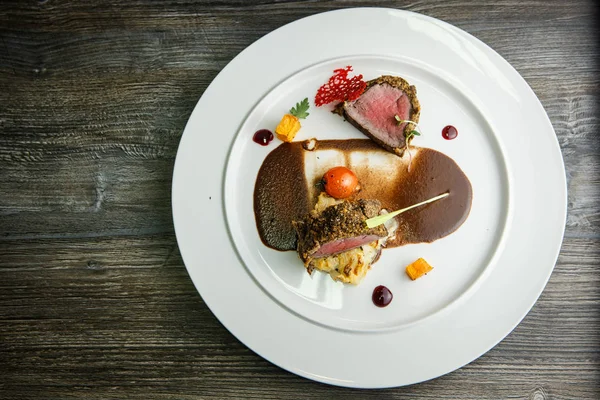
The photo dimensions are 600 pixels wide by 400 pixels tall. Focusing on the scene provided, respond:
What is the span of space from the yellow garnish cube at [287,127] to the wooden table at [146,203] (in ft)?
1.67

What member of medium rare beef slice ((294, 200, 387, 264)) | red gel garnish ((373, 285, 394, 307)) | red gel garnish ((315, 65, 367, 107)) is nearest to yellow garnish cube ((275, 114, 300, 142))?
red gel garnish ((315, 65, 367, 107))

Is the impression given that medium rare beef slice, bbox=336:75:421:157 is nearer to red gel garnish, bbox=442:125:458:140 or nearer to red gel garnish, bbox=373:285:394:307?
red gel garnish, bbox=442:125:458:140

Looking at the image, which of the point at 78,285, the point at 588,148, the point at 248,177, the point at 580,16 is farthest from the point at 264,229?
the point at 580,16

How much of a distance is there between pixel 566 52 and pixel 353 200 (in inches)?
57.8

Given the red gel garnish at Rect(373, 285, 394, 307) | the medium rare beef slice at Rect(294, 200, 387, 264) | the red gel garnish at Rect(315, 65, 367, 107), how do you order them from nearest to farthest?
the medium rare beef slice at Rect(294, 200, 387, 264)
the red gel garnish at Rect(373, 285, 394, 307)
the red gel garnish at Rect(315, 65, 367, 107)

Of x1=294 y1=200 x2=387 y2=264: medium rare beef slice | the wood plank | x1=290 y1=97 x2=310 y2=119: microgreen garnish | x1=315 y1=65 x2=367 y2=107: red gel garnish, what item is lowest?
the wood plank

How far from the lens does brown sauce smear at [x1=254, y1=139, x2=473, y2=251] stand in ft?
9.07

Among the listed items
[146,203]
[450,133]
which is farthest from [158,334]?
[450,133]

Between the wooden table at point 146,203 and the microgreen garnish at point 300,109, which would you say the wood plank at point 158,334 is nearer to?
the wooden table at point 146,203

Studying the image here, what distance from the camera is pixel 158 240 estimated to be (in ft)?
9.31

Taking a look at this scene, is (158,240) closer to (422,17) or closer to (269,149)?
(269,149)

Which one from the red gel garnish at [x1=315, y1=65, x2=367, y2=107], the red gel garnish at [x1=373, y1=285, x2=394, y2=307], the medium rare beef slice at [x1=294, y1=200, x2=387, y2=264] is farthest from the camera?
the red gel garnish at [x1=315, y1=65, x2=367, y2=107]

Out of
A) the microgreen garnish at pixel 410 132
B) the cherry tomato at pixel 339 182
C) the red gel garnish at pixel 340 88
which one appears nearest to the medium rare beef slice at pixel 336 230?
the cherry tomato at pixel 339 182

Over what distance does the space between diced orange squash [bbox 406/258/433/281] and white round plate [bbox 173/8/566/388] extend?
0.04 metres
